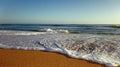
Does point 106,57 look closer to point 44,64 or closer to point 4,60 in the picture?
point 44,64

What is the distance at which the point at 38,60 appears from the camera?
19.3 feet

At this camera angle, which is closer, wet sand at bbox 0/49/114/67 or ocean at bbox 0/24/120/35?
wet sand at bbox 0/49/114/67

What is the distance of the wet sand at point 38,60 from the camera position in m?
5.53

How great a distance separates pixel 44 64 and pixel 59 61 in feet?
1.54

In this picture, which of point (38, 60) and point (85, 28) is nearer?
point (38, 60)

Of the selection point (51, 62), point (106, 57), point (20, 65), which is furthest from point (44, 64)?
point (106, 57)

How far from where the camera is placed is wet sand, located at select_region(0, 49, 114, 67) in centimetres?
553

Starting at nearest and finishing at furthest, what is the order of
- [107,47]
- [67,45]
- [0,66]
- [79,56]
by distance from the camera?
[0,66], [79,56], [107,47], [67,45]

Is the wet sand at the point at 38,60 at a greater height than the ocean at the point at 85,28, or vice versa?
the wet sand at the point at 38,60

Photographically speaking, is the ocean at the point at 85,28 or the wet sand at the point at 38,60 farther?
the ocean at the point at 85,28

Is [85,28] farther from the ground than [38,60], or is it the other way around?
[38,60]

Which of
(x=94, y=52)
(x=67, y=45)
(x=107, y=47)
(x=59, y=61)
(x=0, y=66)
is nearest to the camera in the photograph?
(x=0, y=66)

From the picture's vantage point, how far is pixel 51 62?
225 inches

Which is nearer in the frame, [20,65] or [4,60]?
[20,65]
